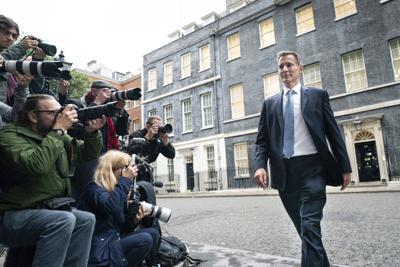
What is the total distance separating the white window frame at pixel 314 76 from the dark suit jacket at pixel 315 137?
15.5 m

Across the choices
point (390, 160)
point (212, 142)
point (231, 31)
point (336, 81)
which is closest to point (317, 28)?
point (336, 81)

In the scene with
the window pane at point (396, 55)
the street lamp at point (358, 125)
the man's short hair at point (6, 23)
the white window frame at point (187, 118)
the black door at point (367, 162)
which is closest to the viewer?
the man's short hair at point (6, 23)

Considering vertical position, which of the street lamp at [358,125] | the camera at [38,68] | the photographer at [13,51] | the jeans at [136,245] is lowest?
the jeans at [136,245]

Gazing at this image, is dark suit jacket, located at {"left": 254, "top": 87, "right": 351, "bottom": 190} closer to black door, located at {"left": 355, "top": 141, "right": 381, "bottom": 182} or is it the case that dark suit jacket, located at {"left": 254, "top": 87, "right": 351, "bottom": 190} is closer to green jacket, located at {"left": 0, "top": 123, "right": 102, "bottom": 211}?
green jacket, located at {"left": 0, "top": 123, "right": 102, "bottom": 211}

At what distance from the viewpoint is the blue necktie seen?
106 inches

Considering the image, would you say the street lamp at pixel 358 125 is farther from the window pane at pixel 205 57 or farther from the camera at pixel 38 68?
the camera at pixel 38 68

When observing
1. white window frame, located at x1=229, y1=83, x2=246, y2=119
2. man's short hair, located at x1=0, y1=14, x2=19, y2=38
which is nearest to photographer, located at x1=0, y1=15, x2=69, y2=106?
man's short hair, located at x1=0, y1=14, x2=19, y2=38

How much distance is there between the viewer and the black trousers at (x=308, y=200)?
2.35m

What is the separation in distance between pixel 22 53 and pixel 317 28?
57.2 feet

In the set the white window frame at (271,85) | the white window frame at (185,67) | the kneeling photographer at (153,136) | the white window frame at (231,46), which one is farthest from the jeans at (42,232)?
the white window frame at (185,67)

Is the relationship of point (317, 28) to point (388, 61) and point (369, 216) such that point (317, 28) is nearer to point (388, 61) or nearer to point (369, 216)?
point (388, 61)

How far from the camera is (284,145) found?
275 cm

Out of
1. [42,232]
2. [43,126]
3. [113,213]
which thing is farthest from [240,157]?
[42,232]

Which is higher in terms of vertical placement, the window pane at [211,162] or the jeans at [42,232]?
the window pane at [211,162]
